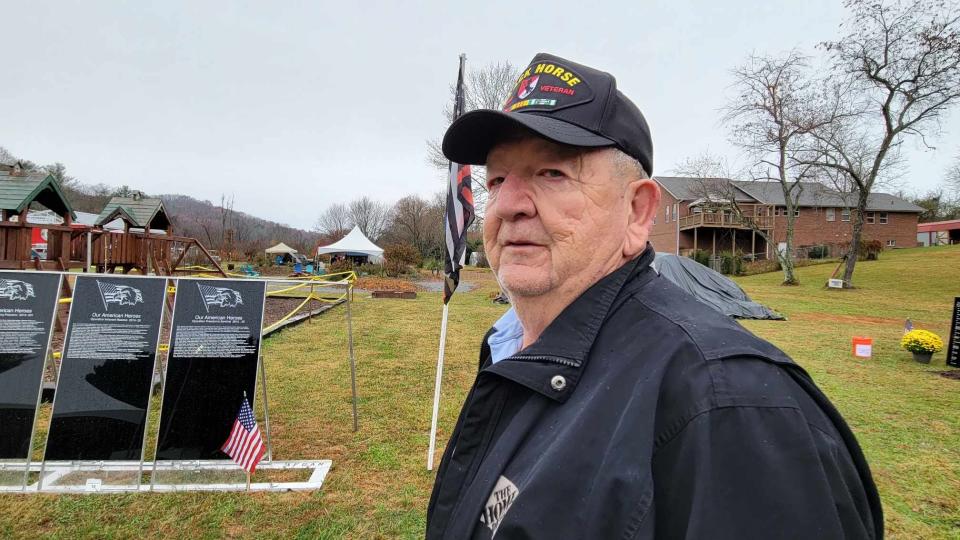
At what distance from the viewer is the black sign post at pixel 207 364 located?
388 centimetres

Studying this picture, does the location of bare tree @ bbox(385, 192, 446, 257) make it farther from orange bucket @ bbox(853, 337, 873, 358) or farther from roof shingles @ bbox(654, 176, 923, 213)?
orange bucket @ bbox(853, 337, 873, 358)

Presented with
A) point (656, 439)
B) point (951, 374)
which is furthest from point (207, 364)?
point (951, 374)

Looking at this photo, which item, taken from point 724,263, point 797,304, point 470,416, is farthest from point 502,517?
point 724,263

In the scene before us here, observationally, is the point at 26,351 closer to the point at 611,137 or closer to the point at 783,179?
the point at 611,137

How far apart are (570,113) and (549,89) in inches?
5.0

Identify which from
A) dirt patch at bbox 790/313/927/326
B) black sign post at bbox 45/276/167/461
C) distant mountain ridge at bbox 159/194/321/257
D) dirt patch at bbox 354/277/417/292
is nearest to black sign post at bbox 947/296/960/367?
dirt patch at bbox 790/313/927/326

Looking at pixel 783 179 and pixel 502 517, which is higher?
pixel 783 179

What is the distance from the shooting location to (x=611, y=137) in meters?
1.26

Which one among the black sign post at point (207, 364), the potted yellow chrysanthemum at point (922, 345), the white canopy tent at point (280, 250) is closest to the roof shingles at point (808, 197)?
the white canopy tent at point (280, 250)

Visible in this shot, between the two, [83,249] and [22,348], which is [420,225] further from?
[22,348]

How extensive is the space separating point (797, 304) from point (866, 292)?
767 centimetres

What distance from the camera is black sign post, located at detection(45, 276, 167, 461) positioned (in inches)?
148

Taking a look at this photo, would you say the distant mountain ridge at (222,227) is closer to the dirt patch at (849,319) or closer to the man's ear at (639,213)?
the dirt patch at (849,319)

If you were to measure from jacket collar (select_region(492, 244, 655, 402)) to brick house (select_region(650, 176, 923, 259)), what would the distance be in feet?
140
